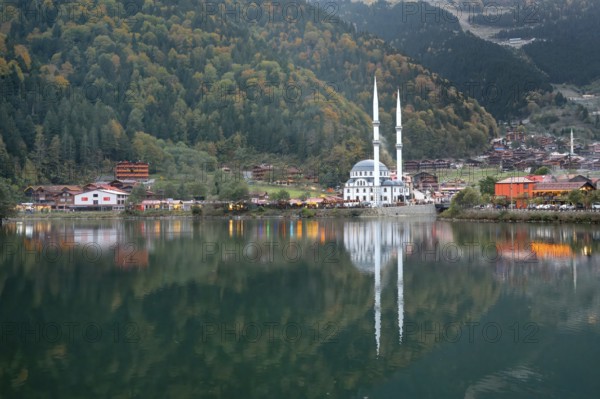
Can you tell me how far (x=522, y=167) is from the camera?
9638cm

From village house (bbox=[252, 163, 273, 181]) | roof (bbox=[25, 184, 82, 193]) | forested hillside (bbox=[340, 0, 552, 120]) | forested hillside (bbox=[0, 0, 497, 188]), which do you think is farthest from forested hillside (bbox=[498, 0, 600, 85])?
roof (bbox=[25, 184, 82, 193])

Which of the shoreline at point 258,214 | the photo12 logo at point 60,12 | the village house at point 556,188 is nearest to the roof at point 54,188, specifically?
the shoreline at point 258,214

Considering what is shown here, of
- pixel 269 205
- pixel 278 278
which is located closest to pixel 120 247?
pixel 278 278

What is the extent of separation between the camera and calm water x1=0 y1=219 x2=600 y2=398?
11.0m

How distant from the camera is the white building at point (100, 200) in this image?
74.4 meters

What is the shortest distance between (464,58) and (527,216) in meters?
119

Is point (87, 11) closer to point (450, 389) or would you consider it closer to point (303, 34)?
point (303, 34)

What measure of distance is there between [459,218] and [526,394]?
48526 mm

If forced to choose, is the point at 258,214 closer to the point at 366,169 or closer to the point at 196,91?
the point at 366,169

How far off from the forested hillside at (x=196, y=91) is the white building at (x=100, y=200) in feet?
31.4

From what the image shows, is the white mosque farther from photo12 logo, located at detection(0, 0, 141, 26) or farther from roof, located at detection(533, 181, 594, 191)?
photo12 logo, located at detection(0, 0, 141, 26)

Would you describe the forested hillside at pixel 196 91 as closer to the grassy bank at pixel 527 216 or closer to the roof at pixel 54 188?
the roof at pixel 54 188

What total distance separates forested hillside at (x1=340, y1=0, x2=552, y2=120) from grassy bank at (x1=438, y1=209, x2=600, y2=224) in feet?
308

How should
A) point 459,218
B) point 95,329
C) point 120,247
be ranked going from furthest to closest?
point 459,218
point 120,247
point 95,329
